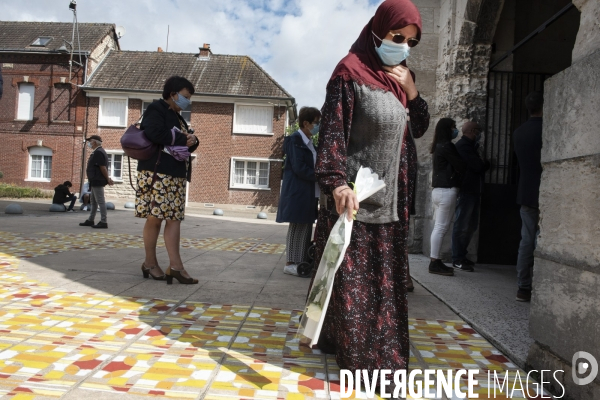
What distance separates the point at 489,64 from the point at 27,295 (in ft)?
19.7

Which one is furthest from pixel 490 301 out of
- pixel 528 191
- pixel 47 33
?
pixel 47 33

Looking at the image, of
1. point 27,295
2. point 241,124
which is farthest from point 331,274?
point 241,124

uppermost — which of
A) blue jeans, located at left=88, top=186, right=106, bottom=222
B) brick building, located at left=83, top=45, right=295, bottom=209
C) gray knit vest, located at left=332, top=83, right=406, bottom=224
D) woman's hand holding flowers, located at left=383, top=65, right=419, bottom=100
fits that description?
brick building, located at left=83, top=45, right=295, bottom=209

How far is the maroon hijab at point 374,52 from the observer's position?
246cm

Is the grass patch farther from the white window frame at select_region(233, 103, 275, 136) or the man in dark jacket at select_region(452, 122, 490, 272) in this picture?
the man in dark jacket at select_region(452, 122, 490, 272)

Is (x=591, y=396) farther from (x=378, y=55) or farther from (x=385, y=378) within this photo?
(x=378, y=55)

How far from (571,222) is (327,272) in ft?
4.02

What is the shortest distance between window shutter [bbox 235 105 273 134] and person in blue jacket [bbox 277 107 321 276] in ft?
72.7

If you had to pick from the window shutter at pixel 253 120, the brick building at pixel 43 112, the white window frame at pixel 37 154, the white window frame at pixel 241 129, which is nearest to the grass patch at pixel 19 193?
the brick building at pixel 43 112

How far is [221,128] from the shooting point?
27516mm

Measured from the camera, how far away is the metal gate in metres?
6.55

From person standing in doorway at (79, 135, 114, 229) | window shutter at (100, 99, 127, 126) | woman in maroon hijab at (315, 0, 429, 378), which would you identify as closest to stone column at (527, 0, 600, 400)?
woman in maroon hijab at (315, 0, 429, 378)

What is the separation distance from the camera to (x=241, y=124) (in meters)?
27.5

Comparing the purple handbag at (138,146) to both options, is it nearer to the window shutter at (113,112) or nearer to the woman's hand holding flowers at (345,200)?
the woman's hand holding flowers at (345,200)
